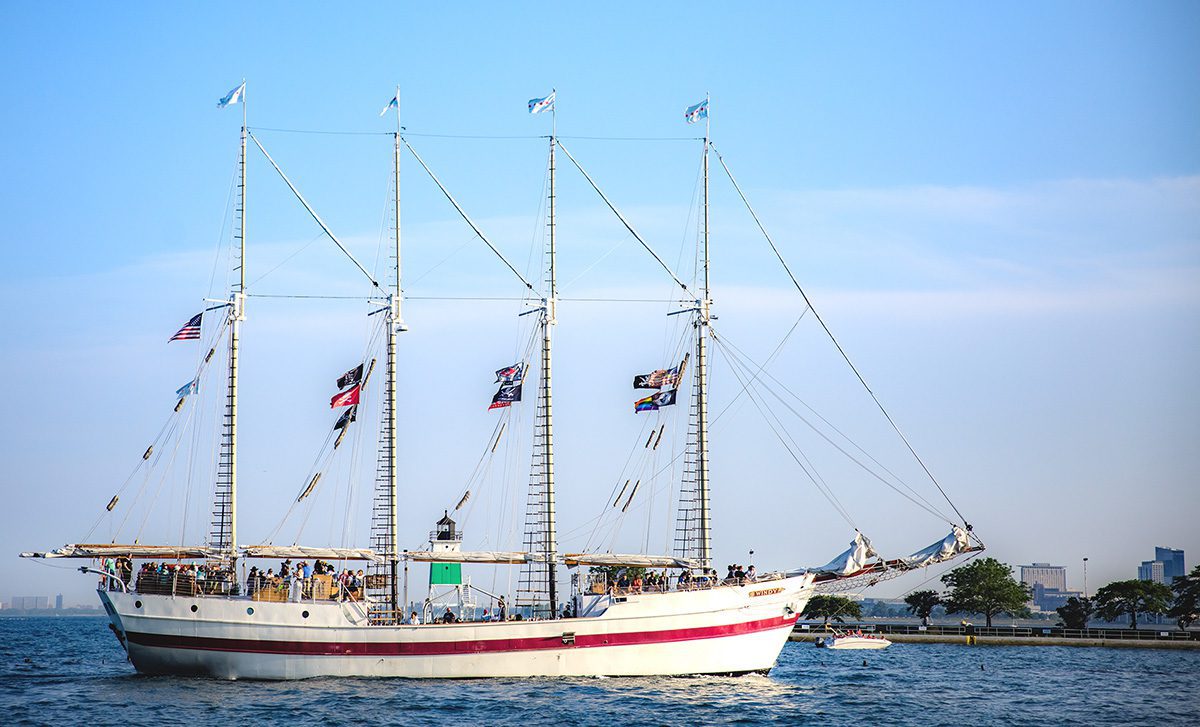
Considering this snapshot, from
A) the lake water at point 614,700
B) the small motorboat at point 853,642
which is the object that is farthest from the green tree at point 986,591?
the lake water at point 614,700

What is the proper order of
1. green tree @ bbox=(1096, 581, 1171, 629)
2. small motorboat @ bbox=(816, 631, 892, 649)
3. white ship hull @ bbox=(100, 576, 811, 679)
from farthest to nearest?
1. green tree @ bbox=(1096, 581, 1171, 629)
2. small motorboat @ bbox=(816, 631, 892, 649)
3. white ship hull @ bbox=(100, 576, 811, 679)

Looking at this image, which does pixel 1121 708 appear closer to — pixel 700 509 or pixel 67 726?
pixel 700 509

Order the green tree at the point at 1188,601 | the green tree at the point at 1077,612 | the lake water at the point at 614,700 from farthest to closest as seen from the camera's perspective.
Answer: the green tree at the point at 1077,612 → the green tree at the point at 1188,601 → the lake water at the point at 614,700

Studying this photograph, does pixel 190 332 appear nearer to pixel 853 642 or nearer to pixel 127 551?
pixel 127 551

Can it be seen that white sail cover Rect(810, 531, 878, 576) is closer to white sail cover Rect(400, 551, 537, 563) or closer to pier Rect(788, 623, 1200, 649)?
white sail cover Rect(400, 551, 537, 563)

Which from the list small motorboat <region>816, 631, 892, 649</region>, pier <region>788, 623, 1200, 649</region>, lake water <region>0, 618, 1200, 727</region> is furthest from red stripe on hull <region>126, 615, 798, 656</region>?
pier <region>788, 623, 1200, 649</region>

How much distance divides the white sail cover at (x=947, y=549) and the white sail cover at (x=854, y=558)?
2481 millimetres

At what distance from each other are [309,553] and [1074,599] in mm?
108624

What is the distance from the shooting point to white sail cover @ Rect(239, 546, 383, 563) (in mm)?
67062

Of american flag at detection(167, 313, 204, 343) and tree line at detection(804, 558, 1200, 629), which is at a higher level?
american flag at detection(167, 313, 204, 343)

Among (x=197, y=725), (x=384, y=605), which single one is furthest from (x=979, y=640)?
(x=197, y=725)

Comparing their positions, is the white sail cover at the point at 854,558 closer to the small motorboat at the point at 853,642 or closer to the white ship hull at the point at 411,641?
the white ship hull at the point at 411,641

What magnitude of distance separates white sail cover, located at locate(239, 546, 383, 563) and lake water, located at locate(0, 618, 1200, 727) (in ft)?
27.4

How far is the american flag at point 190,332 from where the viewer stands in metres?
65.0
